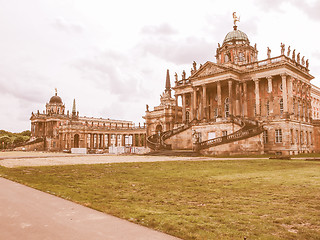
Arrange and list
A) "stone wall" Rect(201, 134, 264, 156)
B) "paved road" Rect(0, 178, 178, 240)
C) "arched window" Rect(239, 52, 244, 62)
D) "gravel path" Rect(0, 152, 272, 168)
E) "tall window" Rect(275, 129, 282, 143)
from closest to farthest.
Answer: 1. "paved road" Rect(0, 178, 178, 240)
2. "gravel path" Rect(0, 152, 272, 168)
3. "stone wall" Rect(201, 134, 264, 156)
4. "tall window" Rect(275, 129, 282, 143)
5. "arched window" Rect(239, 52, 244, 62)

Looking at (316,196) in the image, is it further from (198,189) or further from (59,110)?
(59,110)

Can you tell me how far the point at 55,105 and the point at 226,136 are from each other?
108731 millimetres

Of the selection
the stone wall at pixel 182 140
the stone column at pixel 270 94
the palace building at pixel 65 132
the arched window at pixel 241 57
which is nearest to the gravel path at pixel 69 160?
the stone wall at pixel 182 140

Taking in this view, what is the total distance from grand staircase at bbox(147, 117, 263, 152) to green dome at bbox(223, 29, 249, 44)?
22082 millimetres

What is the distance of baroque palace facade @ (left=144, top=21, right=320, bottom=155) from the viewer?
129 feet

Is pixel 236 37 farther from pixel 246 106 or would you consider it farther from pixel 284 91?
pixel 284 91

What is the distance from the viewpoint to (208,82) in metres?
51.4

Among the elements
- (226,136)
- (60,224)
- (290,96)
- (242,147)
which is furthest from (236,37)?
(60,224)

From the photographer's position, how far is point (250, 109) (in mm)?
51125

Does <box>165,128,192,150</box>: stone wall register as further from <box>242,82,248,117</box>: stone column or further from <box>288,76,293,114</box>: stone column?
<box>288,76,293,114</box>: stone column

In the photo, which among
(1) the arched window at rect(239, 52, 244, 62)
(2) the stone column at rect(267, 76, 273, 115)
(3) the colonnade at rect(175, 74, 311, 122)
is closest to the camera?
(3) the colonnade at rect(175, 74, 311, 122)

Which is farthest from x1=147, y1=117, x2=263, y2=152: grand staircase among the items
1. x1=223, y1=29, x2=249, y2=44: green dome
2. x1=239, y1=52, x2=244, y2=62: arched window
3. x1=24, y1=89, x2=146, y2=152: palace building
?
x1=24, y1=89, x2=146, y2=152: palace building

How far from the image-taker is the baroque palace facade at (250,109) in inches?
1554

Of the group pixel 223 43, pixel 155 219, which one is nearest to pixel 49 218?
pixel 155 219
